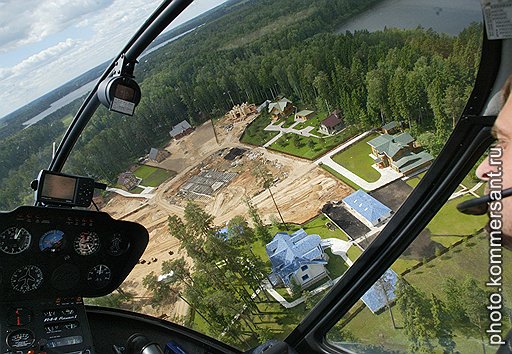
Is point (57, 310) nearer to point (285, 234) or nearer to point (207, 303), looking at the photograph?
point (207, 303)

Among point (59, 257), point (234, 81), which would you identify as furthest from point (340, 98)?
point (59, 257)

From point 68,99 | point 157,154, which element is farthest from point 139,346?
point 68,99

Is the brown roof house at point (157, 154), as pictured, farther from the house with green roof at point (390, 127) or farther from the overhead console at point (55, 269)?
the house with green roof at point (390, 127)

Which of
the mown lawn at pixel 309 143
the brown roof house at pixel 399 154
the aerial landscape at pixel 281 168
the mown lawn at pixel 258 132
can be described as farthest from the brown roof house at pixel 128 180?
the brown roof house at pixel 399 154

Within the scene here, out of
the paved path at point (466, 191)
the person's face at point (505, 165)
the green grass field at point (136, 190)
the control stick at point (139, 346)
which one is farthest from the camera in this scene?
the green grass field at point (136, 190)

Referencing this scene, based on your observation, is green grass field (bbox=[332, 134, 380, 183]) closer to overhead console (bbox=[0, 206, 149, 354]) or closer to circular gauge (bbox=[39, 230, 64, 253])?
overhead console (bbox=[0, 206, 149, 354])

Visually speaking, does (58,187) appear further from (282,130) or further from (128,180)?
(282,130)

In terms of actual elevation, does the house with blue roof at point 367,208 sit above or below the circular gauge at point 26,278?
below
